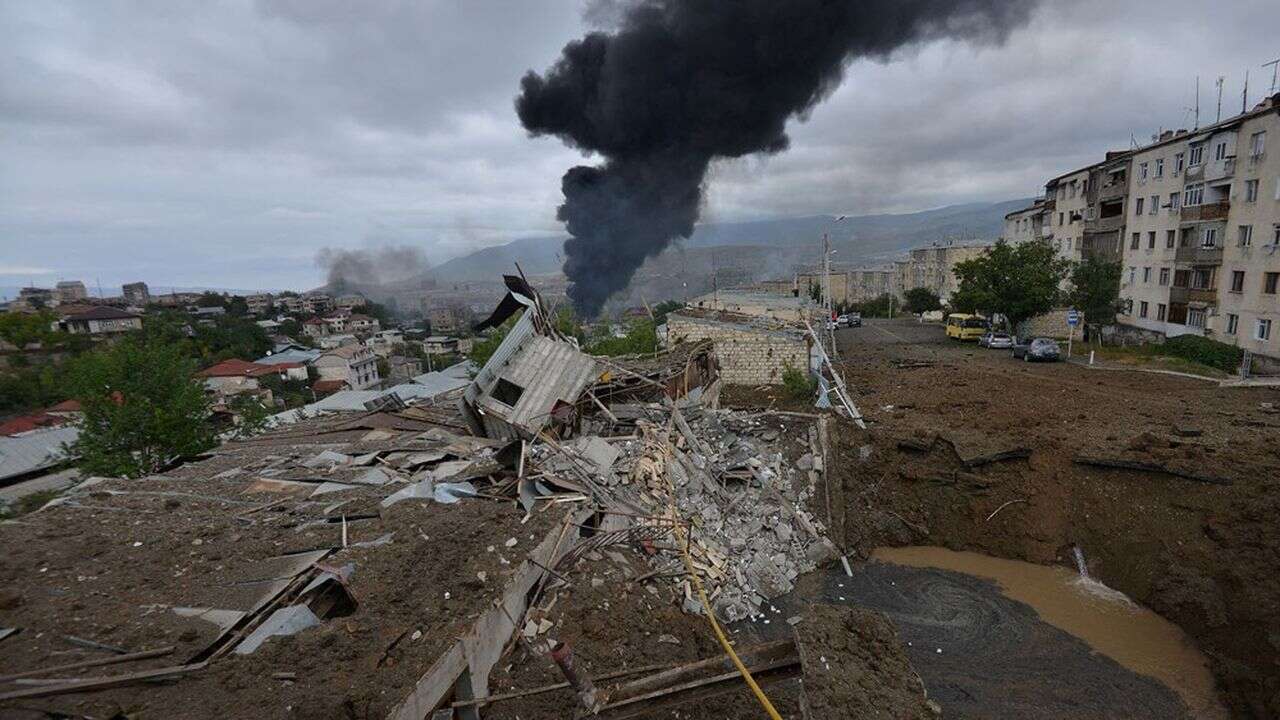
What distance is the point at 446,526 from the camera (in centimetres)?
655

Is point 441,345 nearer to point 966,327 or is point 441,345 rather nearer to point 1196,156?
point 966,327

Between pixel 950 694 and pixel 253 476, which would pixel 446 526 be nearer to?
pixel 253 476

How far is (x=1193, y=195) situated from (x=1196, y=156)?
167 cm

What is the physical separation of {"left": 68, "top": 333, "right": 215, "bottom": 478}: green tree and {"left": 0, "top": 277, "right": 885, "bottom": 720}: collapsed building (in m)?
3.42

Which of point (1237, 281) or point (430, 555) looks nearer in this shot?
point (430, 555)

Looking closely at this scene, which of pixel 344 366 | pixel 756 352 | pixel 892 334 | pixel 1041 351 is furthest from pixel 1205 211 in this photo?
pixel 344 366

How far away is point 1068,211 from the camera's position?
1326 inches

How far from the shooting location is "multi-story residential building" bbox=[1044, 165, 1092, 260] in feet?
106

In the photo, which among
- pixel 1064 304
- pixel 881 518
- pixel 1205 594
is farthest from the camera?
pixel 1064 304

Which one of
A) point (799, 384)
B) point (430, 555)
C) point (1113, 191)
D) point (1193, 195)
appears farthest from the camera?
point (1113, 191)

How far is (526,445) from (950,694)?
680 centimetres

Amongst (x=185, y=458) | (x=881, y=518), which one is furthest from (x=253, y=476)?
(x=881, y=518)

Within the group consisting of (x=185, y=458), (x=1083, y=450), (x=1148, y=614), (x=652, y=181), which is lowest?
(x=1148, y=614)

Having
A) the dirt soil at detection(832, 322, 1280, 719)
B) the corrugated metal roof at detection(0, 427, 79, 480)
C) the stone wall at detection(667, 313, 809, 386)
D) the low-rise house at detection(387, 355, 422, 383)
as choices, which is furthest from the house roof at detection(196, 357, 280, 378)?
the dirt soil at detection(832, 322, 1280, 719)
